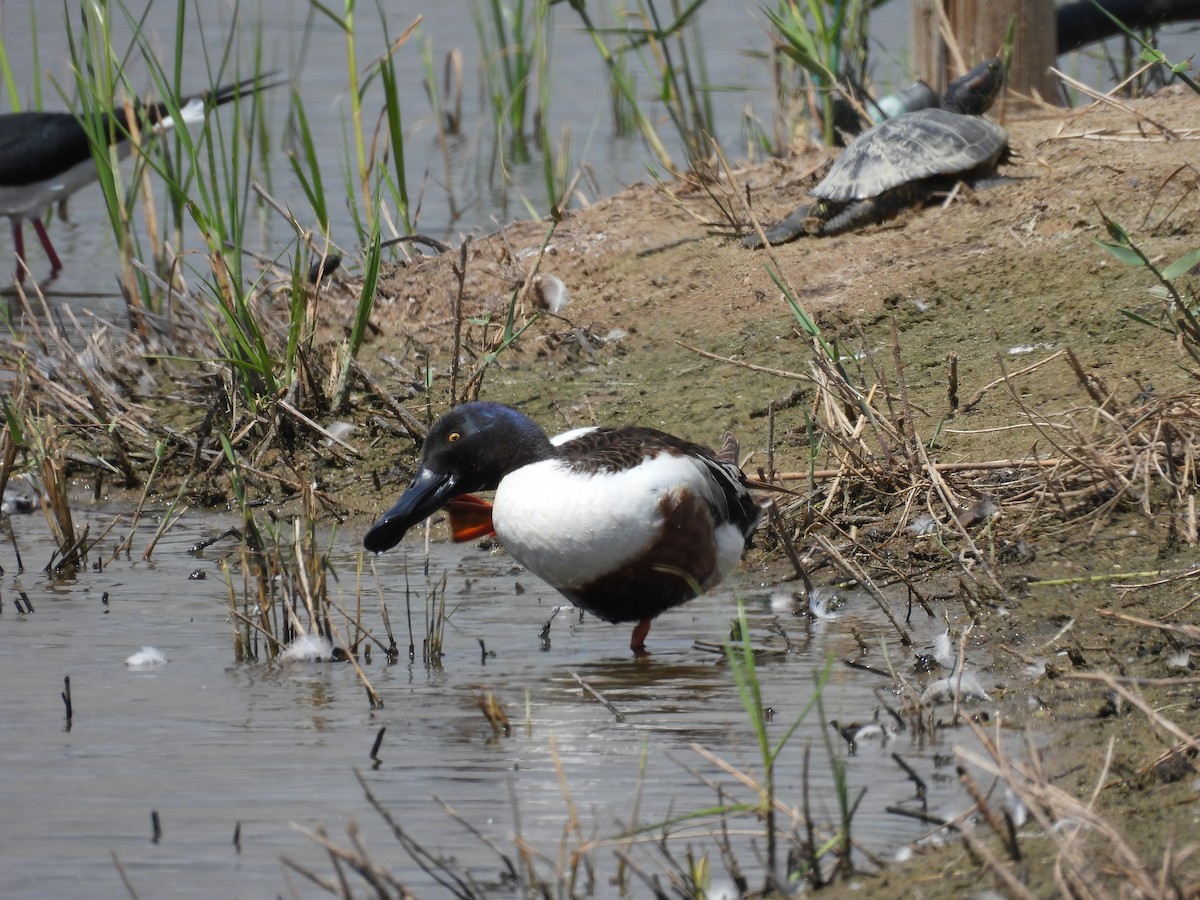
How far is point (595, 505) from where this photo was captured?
11.4ft

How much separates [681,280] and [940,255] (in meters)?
0.92

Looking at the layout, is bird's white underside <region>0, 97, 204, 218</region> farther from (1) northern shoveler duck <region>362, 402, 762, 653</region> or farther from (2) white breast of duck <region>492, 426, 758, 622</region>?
(2) white breast of duck <region>492, 426, 758, 622</region>

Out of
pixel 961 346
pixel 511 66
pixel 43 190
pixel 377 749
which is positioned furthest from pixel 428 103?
pixel 377 749

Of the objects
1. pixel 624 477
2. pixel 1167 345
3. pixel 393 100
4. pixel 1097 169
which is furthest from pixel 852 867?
pixel 1097 169

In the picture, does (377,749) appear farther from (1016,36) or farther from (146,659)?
(1016,36)

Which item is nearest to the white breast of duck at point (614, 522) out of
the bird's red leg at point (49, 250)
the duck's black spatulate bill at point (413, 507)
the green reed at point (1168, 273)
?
the duck's black spatulate bill at point (413, 507)

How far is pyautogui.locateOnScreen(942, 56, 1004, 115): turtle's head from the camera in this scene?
680 centimetres

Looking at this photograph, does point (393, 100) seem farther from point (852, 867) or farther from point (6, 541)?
point (852, 867)

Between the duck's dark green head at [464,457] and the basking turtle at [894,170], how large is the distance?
2445 millimetres

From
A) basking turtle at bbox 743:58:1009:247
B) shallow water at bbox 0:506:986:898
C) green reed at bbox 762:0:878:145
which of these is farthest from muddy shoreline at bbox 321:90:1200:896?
green reed at bbox 762:0:878:145

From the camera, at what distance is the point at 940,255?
18.7ft

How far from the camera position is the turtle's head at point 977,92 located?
6.80 m

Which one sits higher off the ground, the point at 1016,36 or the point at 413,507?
the point at 1016,36

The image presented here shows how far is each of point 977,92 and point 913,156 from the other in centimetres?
97
